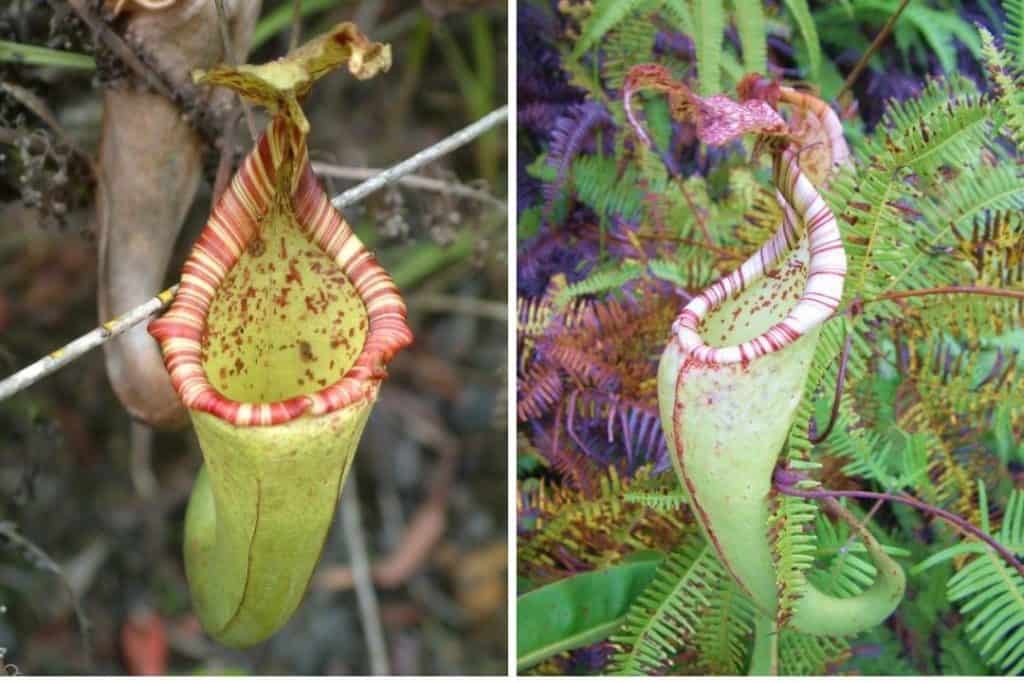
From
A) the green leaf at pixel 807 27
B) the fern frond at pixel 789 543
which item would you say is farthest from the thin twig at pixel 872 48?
the fern frond at pixel 789 543

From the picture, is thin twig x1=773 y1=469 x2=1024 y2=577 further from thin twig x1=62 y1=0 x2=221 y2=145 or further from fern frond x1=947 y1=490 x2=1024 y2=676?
thin twig x1=62 y1=0 x2=221 y2=145

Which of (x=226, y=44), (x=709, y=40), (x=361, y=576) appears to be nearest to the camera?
(x=226, y=44)

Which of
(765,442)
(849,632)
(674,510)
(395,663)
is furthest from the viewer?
(395,663)

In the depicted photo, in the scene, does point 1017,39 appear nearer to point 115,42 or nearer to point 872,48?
point 872,48

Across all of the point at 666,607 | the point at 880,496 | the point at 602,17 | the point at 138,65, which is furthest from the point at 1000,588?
the point at 138,65

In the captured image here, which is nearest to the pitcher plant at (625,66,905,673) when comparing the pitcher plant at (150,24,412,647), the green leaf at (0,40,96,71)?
the pitcher plant at (150,24,412,647)

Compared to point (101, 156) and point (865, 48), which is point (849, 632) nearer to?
point (865, 48)

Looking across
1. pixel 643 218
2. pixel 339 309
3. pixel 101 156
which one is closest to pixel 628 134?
pixel 643 218
